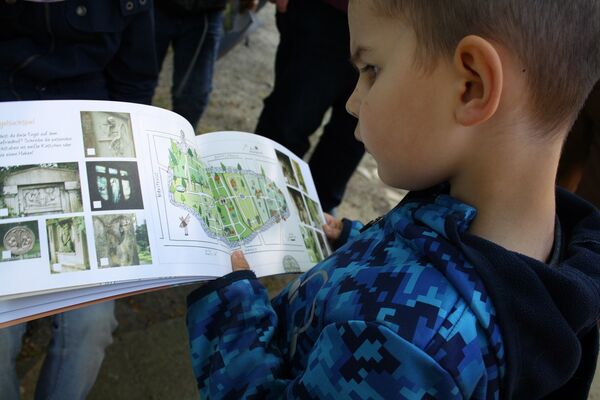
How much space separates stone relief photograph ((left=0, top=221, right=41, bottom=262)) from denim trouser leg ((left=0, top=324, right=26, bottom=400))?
1.21 ft

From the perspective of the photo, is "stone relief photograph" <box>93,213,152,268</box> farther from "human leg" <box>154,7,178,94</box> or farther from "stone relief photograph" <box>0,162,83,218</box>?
"human leg" <box>154,7,178,94</box>

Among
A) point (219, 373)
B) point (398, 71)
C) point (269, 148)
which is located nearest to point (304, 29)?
point (269, 148)

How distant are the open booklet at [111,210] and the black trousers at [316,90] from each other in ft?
2.40

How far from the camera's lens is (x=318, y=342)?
0.63 m

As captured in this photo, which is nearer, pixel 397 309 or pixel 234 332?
pixel 397 309

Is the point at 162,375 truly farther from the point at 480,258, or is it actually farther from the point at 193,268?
the point at 480,258

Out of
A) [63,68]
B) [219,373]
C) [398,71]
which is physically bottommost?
[219,373]

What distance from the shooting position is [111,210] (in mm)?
764

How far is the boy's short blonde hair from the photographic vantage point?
56 centimetres

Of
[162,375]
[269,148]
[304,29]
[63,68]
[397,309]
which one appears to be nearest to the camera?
[397,309]

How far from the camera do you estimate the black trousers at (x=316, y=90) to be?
1.54 m

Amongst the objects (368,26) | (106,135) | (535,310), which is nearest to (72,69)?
(106,135)

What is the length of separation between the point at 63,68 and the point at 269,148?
0.51 meters

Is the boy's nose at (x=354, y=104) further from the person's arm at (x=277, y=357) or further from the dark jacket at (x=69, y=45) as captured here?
the dark jacket at (x=69, y=45)
